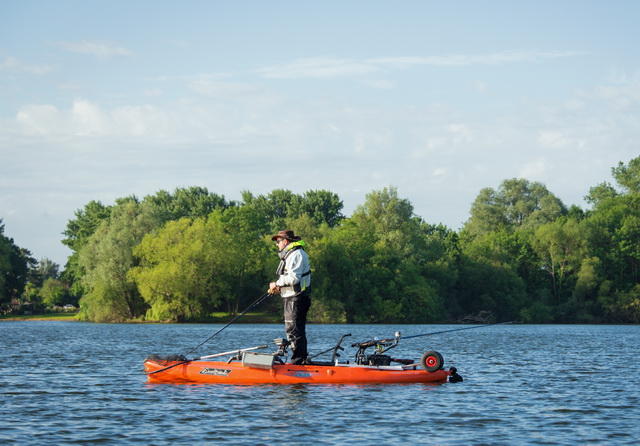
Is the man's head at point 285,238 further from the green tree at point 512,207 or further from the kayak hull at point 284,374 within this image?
the green tree at point 512,207

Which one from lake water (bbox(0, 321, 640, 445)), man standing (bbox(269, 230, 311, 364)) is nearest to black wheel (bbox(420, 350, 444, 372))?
lake water (bbox(0, 321, 640, 445))

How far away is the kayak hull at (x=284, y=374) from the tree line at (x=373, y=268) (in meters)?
46.7

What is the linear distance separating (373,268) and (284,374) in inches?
2225

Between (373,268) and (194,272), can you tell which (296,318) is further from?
(373,268)

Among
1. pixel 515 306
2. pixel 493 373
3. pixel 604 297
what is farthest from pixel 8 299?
pixel 493 373

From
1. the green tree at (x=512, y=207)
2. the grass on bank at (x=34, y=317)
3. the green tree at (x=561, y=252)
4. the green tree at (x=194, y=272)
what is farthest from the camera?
the green tree at (x=512, y=207)

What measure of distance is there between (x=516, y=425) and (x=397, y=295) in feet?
198

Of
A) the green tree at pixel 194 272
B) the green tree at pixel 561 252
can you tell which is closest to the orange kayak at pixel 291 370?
the green tree at pixel 194 272

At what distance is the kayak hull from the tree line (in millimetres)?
46722

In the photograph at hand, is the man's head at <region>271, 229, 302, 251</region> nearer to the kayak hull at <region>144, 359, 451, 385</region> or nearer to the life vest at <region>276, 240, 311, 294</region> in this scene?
the life vest at <region>276, 240, 311, 294</region>

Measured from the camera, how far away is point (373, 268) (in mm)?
75062

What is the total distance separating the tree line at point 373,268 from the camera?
68.1 m

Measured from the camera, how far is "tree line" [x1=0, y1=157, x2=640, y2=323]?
68125mm

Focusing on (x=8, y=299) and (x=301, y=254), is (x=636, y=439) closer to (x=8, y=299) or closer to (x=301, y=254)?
(x=301, y=254)
